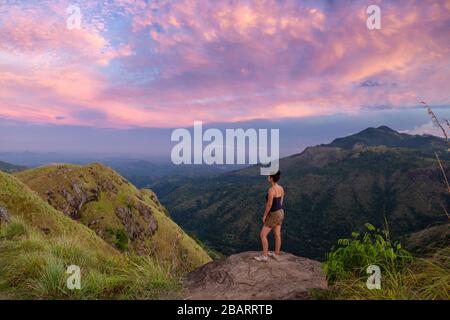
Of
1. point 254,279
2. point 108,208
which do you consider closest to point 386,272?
point 254,279

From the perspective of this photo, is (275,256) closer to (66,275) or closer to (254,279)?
(254,279)

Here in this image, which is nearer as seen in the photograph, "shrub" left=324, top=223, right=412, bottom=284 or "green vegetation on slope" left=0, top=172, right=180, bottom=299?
"shrub" left=324, top=223, right=412, bottom=284

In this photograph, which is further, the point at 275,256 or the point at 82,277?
the point at 275,256

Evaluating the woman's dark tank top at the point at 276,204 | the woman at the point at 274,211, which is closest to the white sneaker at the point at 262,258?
the woman at the point at 274,211

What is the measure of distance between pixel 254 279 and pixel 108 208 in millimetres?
87886

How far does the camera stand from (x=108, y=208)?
8838 cm

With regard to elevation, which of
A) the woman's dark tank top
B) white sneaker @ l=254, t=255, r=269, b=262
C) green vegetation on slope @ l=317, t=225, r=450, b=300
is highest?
the woman's dark tank top

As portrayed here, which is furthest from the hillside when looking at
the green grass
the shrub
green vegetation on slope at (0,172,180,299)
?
the shrub

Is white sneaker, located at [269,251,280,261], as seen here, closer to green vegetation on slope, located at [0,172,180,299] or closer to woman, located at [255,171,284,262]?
woman, located at [255,171,284,262]

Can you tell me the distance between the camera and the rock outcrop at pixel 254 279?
6.55 meters

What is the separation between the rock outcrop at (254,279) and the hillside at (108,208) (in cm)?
6507

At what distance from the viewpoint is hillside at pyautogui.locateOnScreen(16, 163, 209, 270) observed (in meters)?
78.1

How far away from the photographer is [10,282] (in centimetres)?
721

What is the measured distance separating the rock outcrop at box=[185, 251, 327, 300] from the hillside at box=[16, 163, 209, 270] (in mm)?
65065
